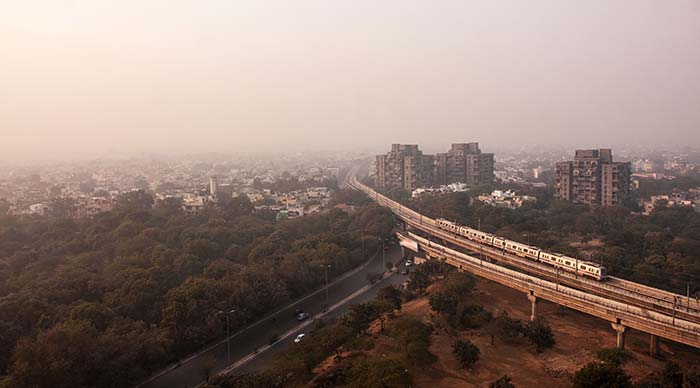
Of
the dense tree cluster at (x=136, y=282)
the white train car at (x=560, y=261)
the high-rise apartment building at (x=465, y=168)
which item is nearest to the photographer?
the dense tree cluster at (x=136, y=282)

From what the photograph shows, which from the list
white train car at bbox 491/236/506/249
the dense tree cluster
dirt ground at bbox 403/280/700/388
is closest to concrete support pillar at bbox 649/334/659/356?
dirt ground at bbox 403/280/700/388

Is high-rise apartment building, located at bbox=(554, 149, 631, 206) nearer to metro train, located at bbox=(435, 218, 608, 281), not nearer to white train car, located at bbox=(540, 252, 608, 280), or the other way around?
metro train, located at bbox=(435, 218, 608, 281)

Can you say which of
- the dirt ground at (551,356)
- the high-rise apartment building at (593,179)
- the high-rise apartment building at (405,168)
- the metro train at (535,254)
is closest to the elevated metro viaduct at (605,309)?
the dirt ground at (551,356)

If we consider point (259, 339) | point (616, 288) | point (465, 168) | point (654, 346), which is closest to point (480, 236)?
point (616, 288)

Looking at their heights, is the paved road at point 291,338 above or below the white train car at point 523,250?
below

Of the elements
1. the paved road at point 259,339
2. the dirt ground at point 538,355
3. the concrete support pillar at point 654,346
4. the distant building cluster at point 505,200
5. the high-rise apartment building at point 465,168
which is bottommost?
the paved road at point 259,339

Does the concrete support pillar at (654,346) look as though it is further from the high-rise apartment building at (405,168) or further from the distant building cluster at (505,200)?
the high-rise apartment building at (405,168)
